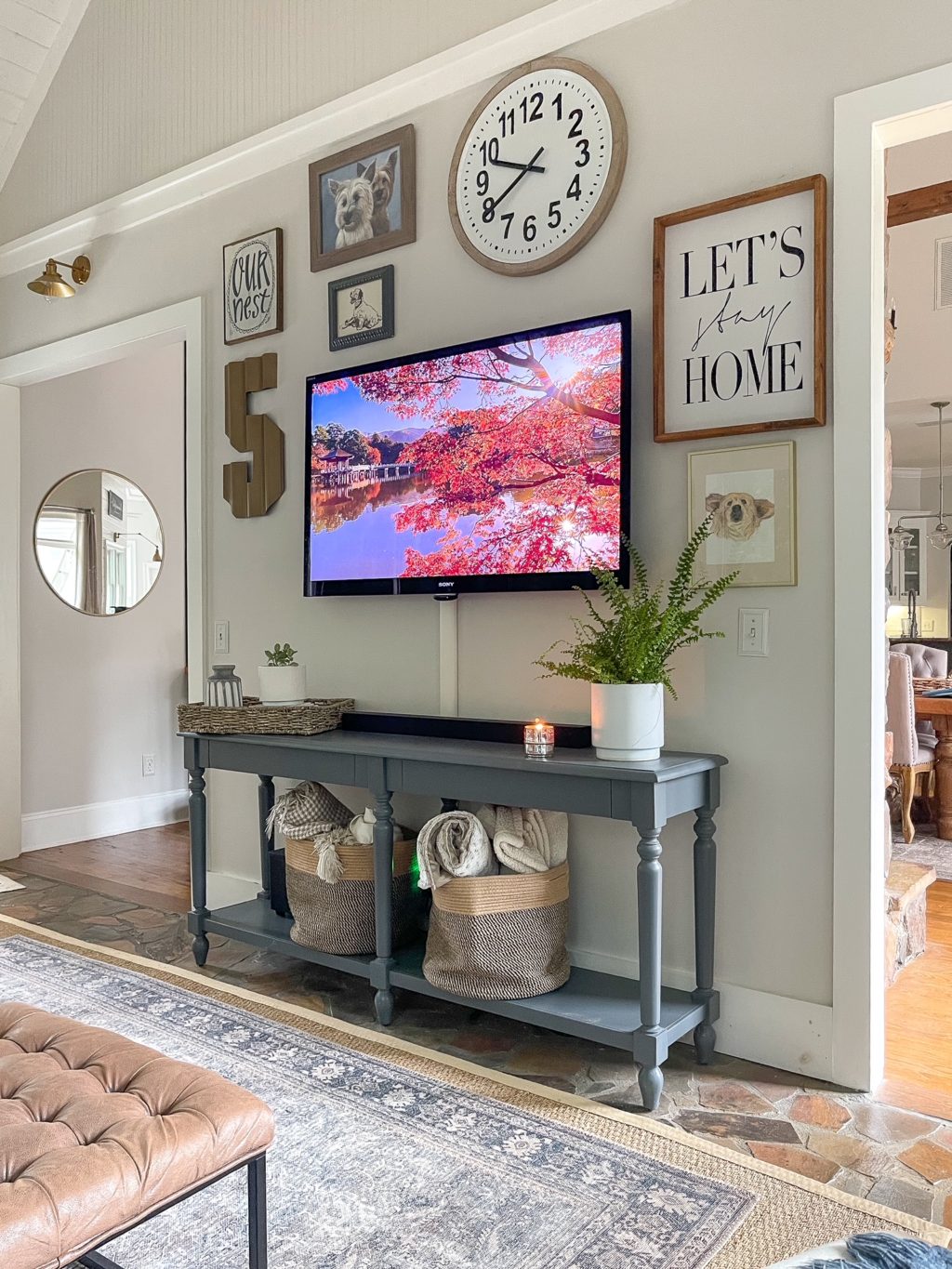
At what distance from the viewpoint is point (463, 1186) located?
77.2 inches

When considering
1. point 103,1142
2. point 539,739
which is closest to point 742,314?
point 539,739

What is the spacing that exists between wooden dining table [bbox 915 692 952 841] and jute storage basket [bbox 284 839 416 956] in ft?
11.3

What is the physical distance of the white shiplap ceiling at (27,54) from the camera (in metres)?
4.40

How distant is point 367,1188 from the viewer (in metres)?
1.96

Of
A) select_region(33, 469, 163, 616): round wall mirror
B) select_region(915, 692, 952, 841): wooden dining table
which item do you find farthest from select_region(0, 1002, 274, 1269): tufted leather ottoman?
select_region(915, 692, 952, 841): wooden dining table

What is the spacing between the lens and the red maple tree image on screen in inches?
106

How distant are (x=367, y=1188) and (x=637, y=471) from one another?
1.81 meters

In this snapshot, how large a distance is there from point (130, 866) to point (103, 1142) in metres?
3.50

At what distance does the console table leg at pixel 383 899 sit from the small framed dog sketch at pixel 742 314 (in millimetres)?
1242

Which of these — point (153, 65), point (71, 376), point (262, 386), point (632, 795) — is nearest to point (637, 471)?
point (632, 795)

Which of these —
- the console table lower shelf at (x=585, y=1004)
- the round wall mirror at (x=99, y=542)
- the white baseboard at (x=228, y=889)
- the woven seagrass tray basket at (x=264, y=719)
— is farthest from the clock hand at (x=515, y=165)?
the round wall mirror at (x=99, y=542)

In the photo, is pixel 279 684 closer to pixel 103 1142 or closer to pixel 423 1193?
pixel 423 1193

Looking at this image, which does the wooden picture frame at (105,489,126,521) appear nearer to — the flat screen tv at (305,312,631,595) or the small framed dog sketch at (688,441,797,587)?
the flat screen tv at (305,312,631,595)

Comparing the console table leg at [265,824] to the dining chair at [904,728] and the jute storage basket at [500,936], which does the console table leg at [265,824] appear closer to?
the jute storage basket at [500,936]
